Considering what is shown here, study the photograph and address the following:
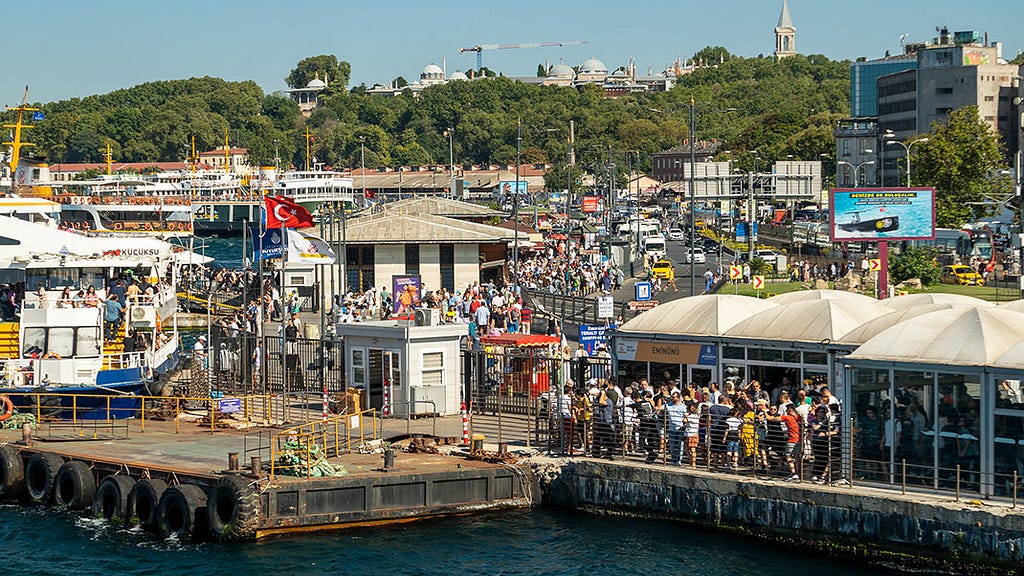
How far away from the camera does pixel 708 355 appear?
87.9ft

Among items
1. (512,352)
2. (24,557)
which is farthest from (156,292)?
(24,557)

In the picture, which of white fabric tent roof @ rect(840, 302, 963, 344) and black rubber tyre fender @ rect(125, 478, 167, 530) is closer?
black rubber tyre fender @ rect(125, 478, 167, 530)

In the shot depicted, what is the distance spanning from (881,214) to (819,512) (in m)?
24.3

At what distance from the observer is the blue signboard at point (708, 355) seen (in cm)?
2672

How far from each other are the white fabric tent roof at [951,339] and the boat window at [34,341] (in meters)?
18.9

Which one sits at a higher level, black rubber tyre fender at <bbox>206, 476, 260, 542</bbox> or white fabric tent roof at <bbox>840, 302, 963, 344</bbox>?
white fabric tent roof at <bbox>840, 302, 963, 344</bbox>

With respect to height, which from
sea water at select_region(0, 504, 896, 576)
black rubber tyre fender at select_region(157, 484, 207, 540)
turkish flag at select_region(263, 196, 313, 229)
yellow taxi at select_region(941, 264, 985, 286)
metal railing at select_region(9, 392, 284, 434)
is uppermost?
turkish flag at select_region(263, 196, 313, 229)

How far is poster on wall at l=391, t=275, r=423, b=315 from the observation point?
42.4m

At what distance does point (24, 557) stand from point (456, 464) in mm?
7579

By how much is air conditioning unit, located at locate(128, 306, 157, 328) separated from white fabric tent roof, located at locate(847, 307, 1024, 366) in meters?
18.5

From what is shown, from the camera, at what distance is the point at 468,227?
50.8 meters

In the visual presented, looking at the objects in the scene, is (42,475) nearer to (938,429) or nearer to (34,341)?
(34,341)

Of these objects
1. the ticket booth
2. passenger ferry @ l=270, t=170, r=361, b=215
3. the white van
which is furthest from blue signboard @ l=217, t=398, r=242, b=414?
passenger ferry @ l=270, t=170, r=361, b=215

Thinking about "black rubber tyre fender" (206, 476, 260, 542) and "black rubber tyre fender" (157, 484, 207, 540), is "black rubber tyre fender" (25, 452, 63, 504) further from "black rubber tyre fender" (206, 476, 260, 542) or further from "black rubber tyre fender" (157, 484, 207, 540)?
"black rubber tyre fender" (206, 476, 260, 542)
